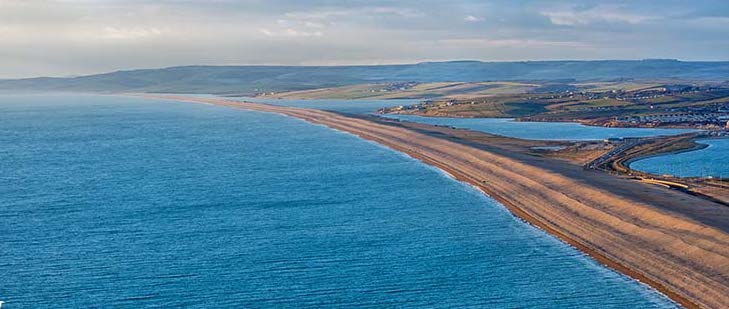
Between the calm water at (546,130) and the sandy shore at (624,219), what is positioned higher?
the sandy shore at (624,219)

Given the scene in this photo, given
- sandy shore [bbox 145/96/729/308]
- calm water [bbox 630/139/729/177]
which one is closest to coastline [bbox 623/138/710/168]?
calm water [bbox 630/139/729/177]

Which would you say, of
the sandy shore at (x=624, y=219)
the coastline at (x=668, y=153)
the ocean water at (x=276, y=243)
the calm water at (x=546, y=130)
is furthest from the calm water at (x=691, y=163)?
the calm water at (x=546, y=130)

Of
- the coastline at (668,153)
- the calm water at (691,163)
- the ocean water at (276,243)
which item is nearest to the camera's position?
the ocean water at (276,243)

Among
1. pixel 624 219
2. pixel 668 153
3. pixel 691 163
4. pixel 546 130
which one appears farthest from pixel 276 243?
pixel 546 130

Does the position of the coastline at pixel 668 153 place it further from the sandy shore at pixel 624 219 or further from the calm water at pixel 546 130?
the calm water at pixel 546 130

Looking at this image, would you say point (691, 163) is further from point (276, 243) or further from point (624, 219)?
point (276, 243)

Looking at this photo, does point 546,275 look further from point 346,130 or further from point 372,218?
point 346,130

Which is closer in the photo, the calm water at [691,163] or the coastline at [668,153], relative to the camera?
the calm water at [691,163]

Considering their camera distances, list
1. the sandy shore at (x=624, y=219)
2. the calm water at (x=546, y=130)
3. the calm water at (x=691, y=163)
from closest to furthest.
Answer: the sandy shore at (x=624, y=219) → the calm water at (x=691, y=163) → the calm water at (x=546, y=130)
